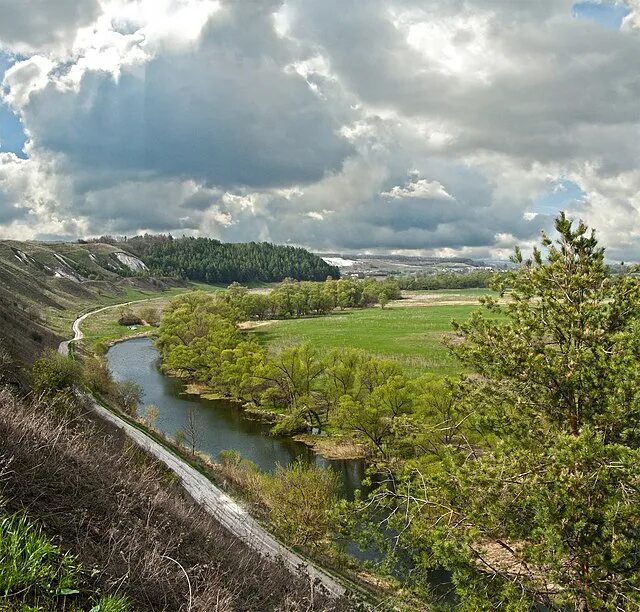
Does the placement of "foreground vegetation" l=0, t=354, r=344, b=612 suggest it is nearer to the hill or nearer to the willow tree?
the willow tree

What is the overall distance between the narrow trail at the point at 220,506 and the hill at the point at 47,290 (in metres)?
11.0

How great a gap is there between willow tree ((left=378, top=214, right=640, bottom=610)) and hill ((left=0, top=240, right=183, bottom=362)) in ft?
121

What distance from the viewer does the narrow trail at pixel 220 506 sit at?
2016 centimetres

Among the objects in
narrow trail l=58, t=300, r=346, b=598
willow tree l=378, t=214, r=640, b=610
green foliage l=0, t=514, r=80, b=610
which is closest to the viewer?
green foliage l=0, t=514, r=80, b=610

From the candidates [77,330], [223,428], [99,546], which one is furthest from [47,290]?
[99,546]

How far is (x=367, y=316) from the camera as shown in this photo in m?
118

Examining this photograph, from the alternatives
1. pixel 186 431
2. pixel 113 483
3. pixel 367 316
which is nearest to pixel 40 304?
pixel 367 316

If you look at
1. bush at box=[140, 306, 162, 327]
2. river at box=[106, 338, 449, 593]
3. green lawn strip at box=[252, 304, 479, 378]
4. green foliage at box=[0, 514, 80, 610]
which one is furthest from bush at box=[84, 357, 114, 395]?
bush at box=[140, 306, 162, 327]

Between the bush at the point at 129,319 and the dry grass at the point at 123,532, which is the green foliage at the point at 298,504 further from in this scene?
the bush at the point at 129,319

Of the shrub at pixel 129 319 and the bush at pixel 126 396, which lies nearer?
the bush at pixel 126 396

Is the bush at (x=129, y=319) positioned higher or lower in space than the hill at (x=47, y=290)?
lower

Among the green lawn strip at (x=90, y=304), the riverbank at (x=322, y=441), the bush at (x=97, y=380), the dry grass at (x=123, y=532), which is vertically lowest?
the riverbank at (x=322, y=441)

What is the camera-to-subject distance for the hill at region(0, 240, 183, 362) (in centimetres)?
5484

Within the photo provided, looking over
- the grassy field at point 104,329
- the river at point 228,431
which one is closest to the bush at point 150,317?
the grassy field at point 104,329
